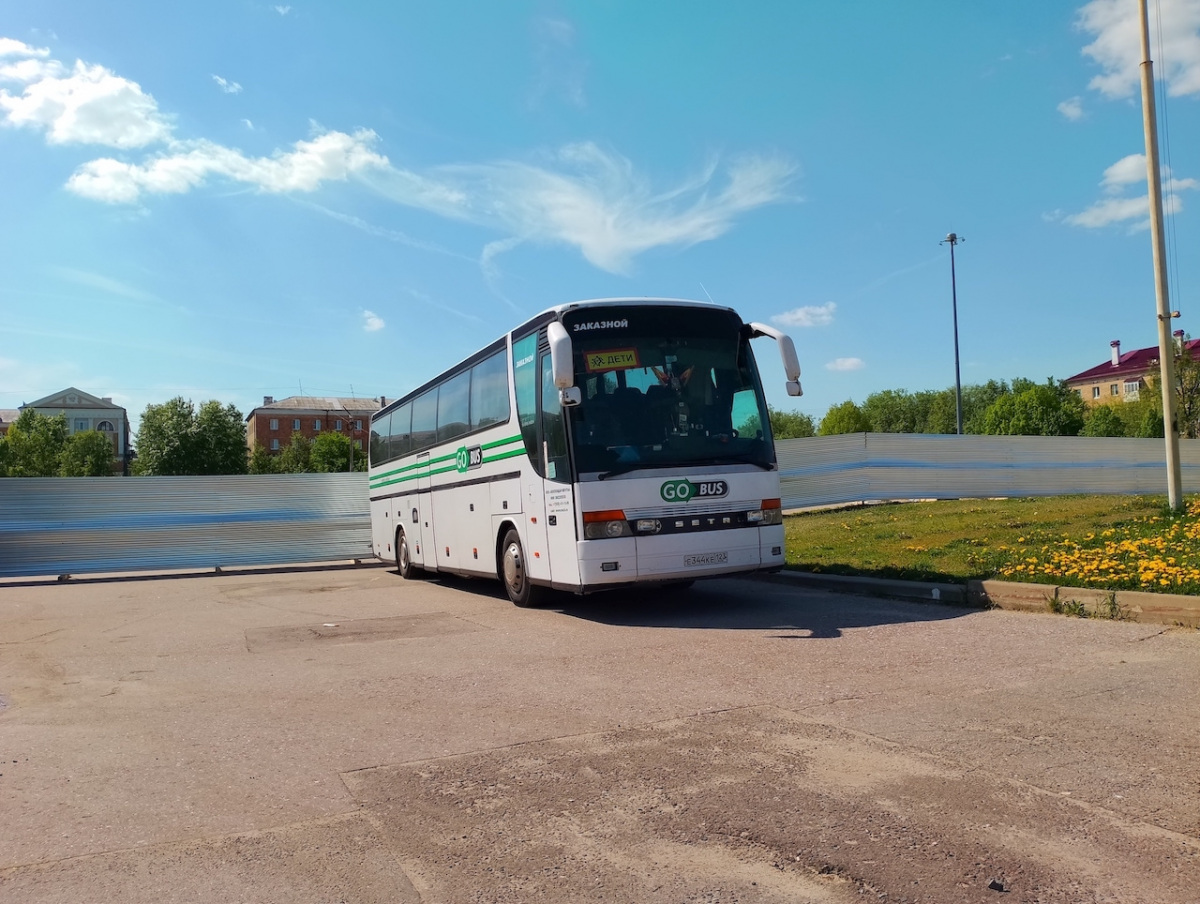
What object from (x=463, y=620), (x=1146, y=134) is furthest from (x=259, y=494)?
(x=1146, y=134)

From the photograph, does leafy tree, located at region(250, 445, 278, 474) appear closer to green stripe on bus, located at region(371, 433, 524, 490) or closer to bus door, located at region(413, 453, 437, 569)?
green stripe on bus, located at region(371, 433, 524, 490)

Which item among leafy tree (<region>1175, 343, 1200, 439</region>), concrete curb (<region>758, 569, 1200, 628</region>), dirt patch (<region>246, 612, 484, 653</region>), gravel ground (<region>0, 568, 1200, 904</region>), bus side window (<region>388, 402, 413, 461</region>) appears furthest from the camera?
leafy tree (<region>1175, 343, 1200, 439</region>)

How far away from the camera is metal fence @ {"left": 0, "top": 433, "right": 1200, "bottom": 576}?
70.3 ft

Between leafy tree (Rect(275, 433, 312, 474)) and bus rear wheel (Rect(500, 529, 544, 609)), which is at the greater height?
leafy tree (Rect(275, 433, 312, 474))

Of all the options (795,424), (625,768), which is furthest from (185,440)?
(625,768)

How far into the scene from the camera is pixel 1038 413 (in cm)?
8981

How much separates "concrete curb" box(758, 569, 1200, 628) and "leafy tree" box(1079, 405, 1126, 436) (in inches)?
3414

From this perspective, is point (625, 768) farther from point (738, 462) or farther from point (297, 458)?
point (297, 458)

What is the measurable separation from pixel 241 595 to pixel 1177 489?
49.2 ft

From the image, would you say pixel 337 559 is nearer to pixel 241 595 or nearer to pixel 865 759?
pixel 241 595

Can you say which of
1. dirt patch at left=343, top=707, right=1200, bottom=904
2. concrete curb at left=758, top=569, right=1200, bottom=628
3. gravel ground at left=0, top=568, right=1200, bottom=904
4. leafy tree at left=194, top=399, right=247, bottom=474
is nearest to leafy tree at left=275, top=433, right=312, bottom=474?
leafy tree at left=194, top=399, right=247, bottom=474

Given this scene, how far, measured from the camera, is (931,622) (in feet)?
29.8

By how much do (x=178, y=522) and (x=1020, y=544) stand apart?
18264 mm

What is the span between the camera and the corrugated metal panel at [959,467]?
2572cm
